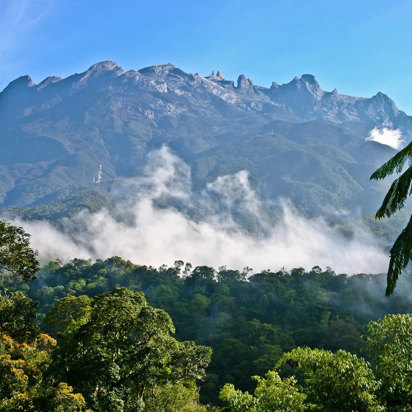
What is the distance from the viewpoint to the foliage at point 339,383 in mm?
8109

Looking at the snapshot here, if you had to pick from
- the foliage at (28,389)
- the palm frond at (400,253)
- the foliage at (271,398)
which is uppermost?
the palm frond at (400,253)

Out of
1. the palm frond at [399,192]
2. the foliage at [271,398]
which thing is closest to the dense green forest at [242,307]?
the foliage at [271,398]

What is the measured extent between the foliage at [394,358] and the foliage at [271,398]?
195 centimetres

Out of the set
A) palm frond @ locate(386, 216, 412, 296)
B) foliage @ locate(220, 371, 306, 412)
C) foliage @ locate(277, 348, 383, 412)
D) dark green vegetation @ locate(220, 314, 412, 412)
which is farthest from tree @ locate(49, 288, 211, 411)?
palm frond @ locate(386, 216, 412, 296)

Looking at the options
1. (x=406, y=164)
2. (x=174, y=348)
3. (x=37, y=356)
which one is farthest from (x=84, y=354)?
(x=406, y=164)

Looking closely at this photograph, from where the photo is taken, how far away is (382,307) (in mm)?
80438

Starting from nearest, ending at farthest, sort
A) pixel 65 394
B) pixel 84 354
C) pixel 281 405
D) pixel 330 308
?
pixel 281 405 → pixel 65 394 → pixel 84 354 → pixel 330 308

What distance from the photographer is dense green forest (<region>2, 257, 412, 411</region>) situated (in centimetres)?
5578

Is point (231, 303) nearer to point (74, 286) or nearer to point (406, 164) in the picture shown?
point (74, 286)

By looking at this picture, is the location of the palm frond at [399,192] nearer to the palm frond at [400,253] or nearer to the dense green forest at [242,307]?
the palm frond at [400,253]

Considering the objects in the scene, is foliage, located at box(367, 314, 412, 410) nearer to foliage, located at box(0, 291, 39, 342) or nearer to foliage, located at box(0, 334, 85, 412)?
foliage, located at box(0, 334, 85, 412)

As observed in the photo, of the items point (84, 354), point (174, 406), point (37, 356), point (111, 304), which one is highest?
point (111, 304)

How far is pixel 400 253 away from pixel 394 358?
14.4 feet

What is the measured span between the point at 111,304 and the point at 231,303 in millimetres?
73658
